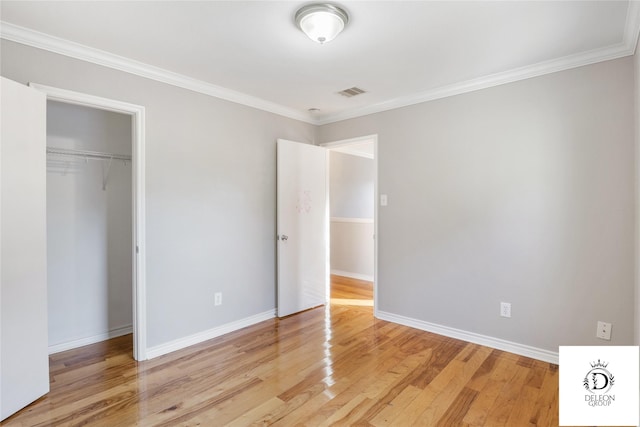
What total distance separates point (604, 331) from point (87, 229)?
4.32 m

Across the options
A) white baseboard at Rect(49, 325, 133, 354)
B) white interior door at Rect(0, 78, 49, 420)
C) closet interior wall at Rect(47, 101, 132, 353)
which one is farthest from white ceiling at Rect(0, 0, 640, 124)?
white baseboard at Rect(49, 325, 133, 354)

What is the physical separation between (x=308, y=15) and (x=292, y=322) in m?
2.87

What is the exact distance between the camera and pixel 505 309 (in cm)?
287

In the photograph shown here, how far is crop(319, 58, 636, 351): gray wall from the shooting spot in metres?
2.39

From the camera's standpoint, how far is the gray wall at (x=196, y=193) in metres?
2.53

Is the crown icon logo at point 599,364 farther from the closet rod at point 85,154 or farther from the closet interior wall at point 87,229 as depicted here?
the closet rod at point 85,154

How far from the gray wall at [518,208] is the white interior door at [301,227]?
32.6 inches

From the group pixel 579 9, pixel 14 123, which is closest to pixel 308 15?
pixel 579 9

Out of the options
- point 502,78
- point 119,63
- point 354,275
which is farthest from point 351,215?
point 119,63

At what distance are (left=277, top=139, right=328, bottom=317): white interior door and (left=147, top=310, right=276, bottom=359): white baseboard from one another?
232mm

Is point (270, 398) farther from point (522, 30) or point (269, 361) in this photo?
point (522, 30)

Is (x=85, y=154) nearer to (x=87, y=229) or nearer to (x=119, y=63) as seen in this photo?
(x=87, y=229)

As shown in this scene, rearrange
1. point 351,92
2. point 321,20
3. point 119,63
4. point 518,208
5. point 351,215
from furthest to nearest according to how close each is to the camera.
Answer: point 351,215, point 351,92, point 518,208, point 119,63, point 321,20

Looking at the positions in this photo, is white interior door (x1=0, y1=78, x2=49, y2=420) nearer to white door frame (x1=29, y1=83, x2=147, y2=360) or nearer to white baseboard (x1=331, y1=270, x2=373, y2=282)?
white door frame (x1=29, y1=83, x2=147, y2=360)
